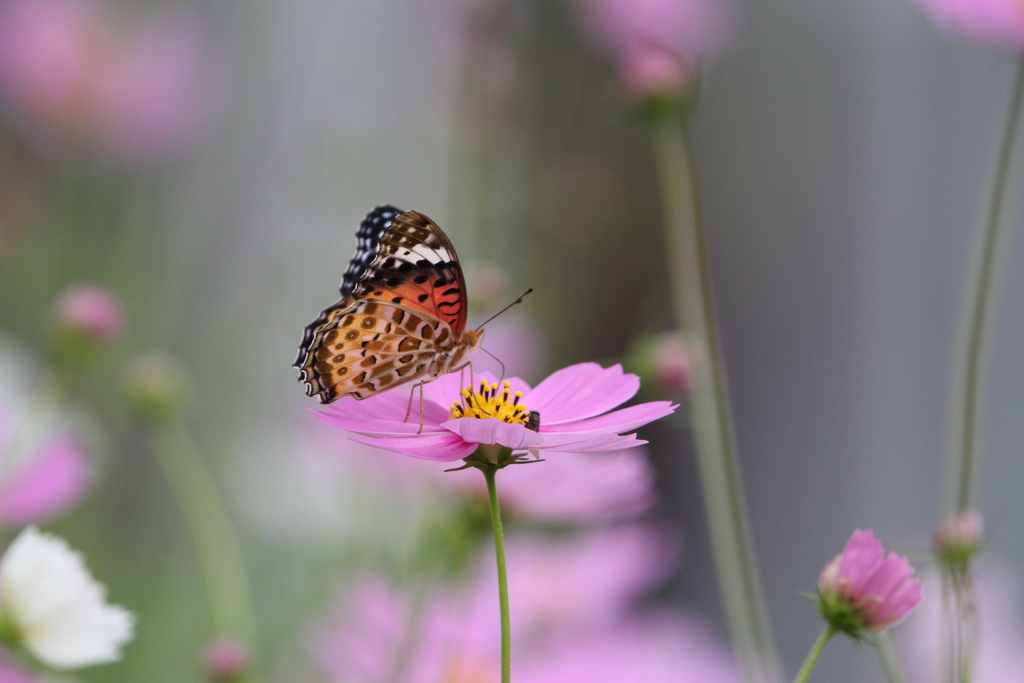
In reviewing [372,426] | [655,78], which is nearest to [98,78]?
[655,78]

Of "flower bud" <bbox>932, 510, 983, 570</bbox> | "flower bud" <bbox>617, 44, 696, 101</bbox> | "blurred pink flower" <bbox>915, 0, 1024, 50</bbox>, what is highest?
"flower bud" <bbox>617, 44, 696, 101</bbox>

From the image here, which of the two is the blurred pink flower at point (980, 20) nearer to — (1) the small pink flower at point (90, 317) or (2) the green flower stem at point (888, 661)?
(2) the green flower stem at point (888, 661)

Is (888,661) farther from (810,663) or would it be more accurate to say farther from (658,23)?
(658,23)

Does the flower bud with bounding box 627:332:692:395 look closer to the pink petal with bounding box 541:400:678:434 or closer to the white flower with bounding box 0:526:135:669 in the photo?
the pink petal with bounding box 541:400:678:434

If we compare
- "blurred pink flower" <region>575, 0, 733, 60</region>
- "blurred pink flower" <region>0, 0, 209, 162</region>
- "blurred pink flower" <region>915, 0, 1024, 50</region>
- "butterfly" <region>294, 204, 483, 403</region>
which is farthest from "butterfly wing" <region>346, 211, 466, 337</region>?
"blurred pink flower" <region>0, 0, 209, 162</region>

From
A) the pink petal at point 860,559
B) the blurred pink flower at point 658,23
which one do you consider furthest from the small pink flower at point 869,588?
the blurred pink flower at point 658,23

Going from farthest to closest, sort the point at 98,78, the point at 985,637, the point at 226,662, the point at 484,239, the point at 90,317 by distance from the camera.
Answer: the point at 98,78
the point at 484,239
the point at 985,637
the point at 90,317
the point at 226,662
